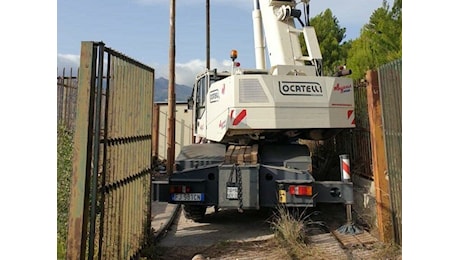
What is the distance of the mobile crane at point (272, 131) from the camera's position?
239 inches

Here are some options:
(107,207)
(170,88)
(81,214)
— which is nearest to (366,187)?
(107,207)

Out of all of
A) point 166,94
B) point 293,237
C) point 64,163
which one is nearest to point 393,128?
point 293,237

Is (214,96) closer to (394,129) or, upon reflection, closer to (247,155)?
(247,155)

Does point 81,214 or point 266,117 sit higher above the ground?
point 266,117

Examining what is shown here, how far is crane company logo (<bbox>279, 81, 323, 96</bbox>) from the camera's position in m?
6.14

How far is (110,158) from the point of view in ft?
13.3

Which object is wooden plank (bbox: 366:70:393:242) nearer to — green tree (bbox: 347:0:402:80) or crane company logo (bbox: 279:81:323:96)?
crane company logo (bbox: 279:81:323:96)

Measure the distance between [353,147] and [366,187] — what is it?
1051mm

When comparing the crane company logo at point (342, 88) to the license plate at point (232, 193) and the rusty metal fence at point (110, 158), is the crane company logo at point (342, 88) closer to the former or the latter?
the license plate at point (232, 193)

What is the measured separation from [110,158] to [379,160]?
384 centimetres

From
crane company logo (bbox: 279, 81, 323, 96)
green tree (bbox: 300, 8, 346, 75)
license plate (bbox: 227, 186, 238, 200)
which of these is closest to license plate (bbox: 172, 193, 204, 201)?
license plate (bbox: 227, 186, 238, 200)

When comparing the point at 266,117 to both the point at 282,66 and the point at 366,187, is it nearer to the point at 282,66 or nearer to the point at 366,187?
the point at 282,66

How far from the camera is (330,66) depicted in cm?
1688

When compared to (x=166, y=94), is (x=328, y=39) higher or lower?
higher
